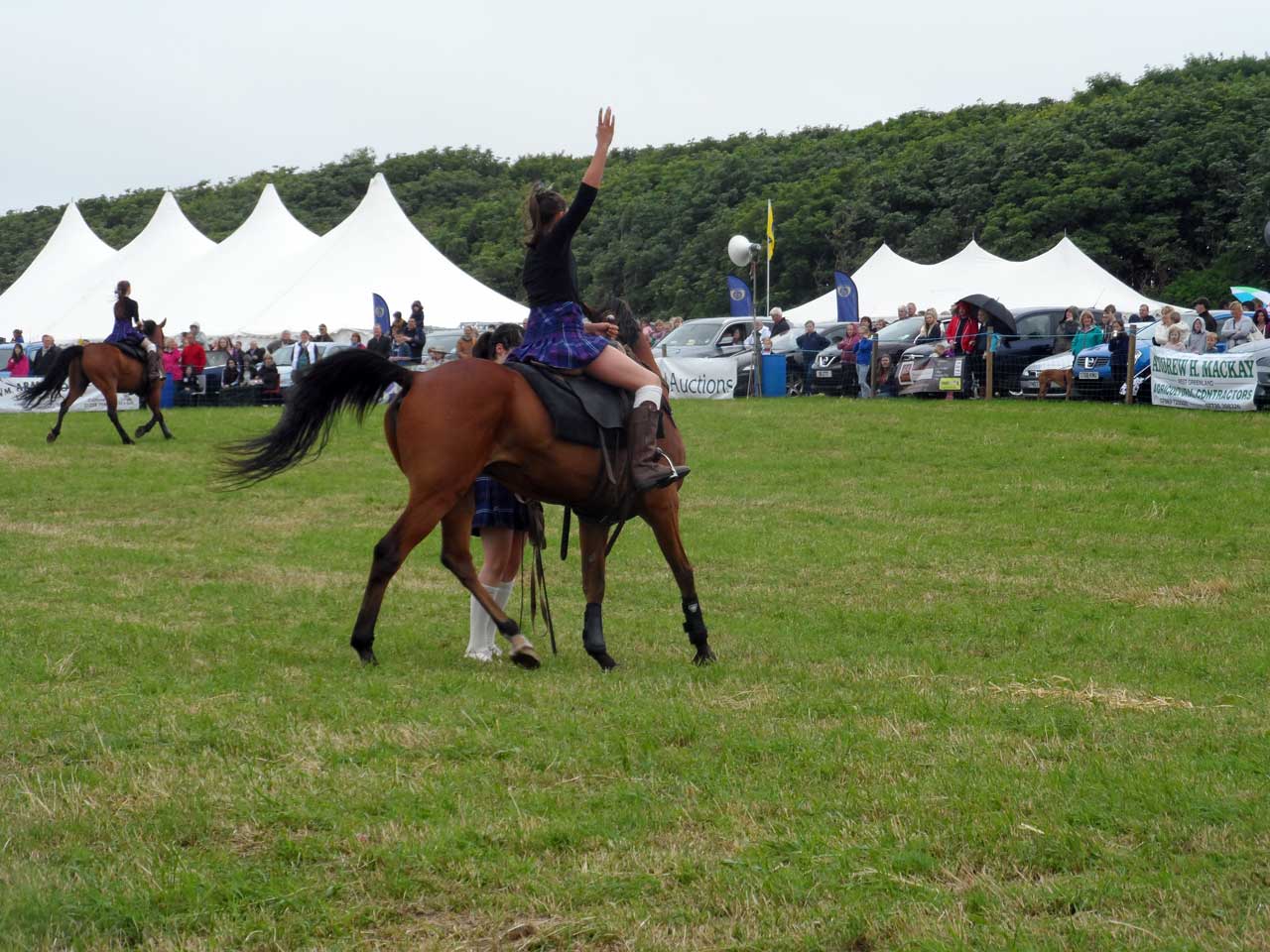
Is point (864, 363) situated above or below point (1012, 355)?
below

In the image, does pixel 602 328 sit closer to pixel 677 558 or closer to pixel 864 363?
pixel 677 558

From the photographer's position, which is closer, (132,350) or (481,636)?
(481,636)

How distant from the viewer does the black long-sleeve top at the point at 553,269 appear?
840 cm

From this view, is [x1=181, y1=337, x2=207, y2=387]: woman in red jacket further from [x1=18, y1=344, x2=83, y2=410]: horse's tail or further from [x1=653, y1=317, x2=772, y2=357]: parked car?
[x1=653, y1=317, x2=772, y2=357]: parked car

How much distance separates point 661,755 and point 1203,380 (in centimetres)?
1908

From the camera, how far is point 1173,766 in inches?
221

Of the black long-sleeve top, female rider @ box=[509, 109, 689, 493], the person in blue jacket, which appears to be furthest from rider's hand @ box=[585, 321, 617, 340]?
the person in blue jacket

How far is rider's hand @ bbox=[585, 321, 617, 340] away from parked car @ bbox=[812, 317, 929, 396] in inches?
752

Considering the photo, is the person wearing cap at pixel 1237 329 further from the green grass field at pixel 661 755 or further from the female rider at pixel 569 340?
the female rider at pixel 569 340

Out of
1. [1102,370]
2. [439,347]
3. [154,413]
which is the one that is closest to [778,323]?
[439,347]

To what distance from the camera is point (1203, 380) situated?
2278cm

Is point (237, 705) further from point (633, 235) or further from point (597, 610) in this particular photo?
point (633, 235)

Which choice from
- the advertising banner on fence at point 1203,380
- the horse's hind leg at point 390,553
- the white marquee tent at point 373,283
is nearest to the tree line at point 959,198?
the white marquee tent at point 373,283

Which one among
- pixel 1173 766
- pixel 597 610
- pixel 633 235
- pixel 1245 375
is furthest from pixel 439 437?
pixel 633 235
